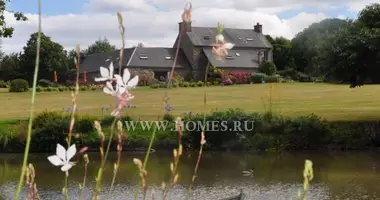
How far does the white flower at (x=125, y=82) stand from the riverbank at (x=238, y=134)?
2109cm

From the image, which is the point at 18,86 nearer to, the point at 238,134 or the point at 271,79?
the point at 271,79

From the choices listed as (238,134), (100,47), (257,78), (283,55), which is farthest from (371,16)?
(100,47)

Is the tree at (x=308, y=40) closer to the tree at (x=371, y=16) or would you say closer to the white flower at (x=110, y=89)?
the tree at (x=371, y=16)

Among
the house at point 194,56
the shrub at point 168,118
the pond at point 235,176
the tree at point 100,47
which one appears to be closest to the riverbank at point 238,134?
the shrub at point 168,118

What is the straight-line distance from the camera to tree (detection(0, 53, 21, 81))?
62.4 m

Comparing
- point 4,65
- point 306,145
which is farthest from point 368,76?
point 4,65

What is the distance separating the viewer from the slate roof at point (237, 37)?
6231 centimetres

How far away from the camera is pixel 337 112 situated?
90.3 feet

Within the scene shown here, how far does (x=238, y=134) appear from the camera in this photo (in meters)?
23.0

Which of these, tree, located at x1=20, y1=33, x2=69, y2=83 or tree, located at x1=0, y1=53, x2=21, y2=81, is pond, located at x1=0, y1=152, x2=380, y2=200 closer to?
tree, located at x1=20, y1=33, x2=69, y2=83

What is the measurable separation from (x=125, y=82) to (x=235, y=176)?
15.7m

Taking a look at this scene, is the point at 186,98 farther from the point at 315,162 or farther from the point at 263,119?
the point at 315,162

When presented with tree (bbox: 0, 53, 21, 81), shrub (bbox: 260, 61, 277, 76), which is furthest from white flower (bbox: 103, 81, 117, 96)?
tree (bbox: 0, 53, 21, 81)

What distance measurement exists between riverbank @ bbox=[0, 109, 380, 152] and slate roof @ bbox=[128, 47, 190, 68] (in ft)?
119
